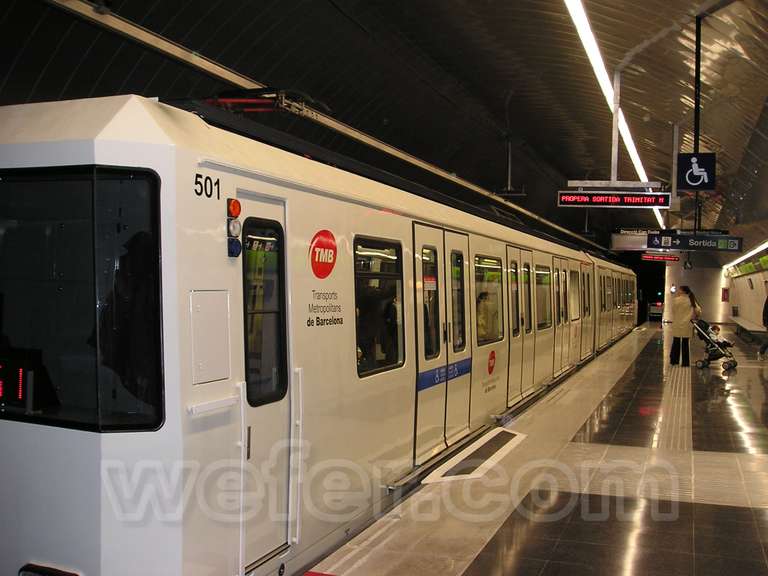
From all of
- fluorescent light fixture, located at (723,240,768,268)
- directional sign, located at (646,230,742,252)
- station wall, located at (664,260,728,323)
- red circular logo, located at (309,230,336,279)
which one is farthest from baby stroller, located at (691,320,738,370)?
station wall, located at (664,260,728,323)

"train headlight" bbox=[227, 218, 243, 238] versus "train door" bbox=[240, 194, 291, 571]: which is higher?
"train headlight" bbox=[227, 218, 243, 238]

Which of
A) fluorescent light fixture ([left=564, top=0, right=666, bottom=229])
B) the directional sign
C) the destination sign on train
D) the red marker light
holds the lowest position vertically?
the red marker light

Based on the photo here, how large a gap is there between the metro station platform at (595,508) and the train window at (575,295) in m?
5.60

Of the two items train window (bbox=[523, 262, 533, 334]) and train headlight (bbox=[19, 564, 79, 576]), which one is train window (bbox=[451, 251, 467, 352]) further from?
train headlight (bbox=[19, 564, 79, 576])

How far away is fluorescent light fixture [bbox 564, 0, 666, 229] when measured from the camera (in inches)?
310

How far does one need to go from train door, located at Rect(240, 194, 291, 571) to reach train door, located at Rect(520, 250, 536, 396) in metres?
7.20

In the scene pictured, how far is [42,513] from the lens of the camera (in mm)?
3559

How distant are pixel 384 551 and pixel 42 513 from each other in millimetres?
2348

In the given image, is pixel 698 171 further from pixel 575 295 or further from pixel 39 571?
pixel 39 571

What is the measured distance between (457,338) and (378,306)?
2.19 m

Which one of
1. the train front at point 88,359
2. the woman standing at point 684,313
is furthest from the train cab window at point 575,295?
the train front at point 88,359

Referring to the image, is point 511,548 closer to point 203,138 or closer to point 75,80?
point 203,138

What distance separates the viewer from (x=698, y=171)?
12.4 metres

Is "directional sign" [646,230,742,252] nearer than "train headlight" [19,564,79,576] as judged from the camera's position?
No
